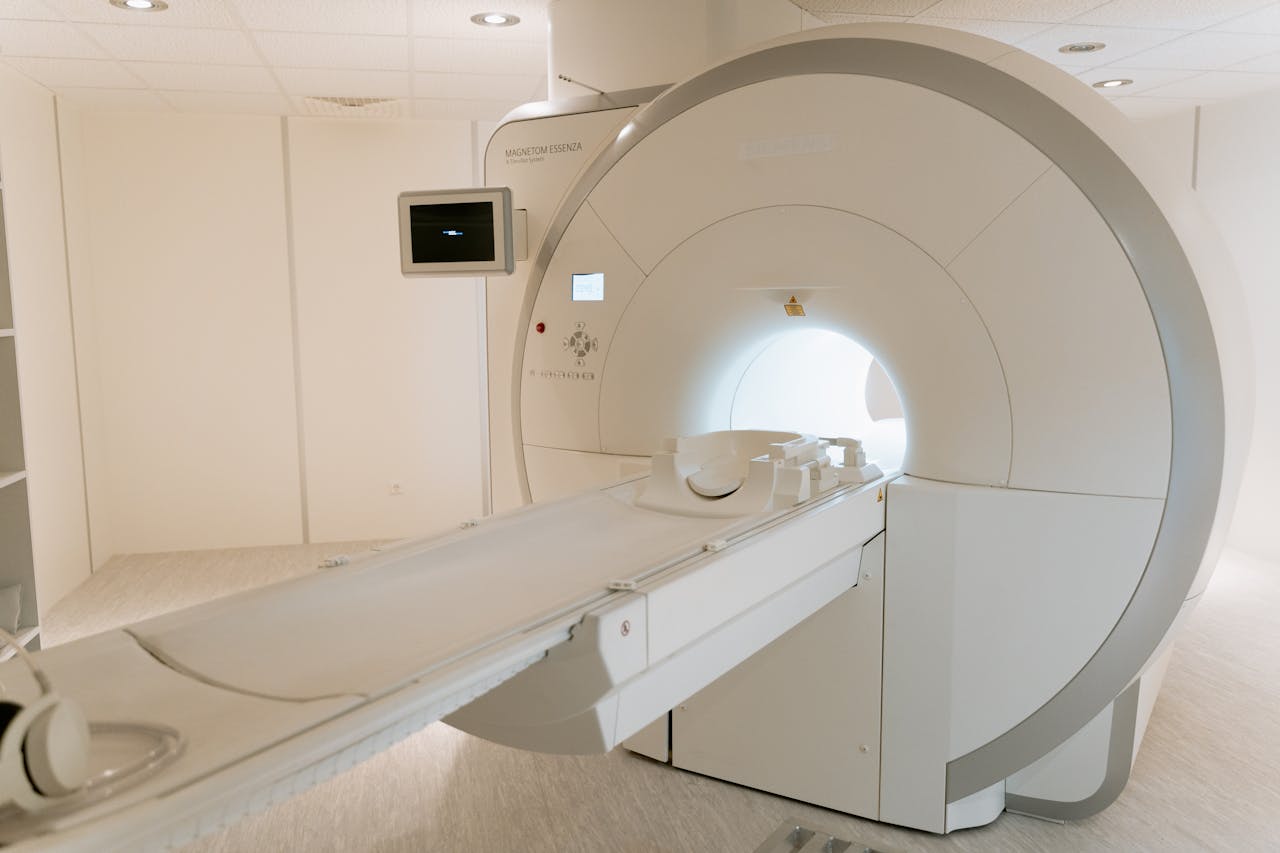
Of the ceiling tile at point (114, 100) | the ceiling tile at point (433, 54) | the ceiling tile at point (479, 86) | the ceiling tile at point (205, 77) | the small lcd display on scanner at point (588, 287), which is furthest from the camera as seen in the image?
the ceiling tile at point (114, 100)

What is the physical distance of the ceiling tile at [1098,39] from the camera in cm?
320

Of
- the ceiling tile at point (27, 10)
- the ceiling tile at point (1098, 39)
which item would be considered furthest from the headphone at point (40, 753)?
the ceiling tile at point (1098, 39)

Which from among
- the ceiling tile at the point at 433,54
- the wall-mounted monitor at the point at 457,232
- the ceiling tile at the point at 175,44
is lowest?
the wall-mounted monitor at the point at 457,232

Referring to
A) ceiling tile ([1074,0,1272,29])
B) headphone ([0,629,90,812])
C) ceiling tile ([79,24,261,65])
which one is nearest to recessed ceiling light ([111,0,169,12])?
ceiling tile ([79,24,261,65])

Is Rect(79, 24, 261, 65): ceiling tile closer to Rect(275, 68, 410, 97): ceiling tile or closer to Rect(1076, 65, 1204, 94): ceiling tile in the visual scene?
Rect(275, 68, 410, 97): ceiling tile

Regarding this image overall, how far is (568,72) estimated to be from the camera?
8.96ft

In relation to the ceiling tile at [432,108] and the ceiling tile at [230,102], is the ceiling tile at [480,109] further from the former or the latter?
the ceiling tile at [230,102]

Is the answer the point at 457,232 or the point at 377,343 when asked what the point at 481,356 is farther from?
the point at 457,232

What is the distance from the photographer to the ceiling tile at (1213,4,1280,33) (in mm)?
3020

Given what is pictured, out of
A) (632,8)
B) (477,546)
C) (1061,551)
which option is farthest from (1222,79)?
(477,546)

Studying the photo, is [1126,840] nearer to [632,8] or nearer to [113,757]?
[113,757]

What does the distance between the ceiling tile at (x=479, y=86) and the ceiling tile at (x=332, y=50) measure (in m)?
0.24

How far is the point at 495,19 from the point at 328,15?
0.51 metres

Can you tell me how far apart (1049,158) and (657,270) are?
925 mm
